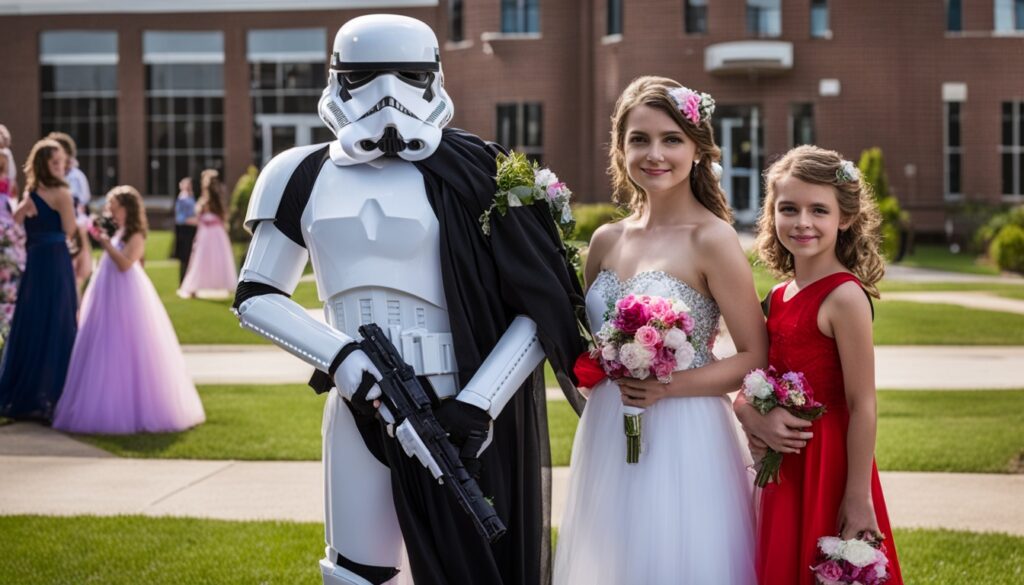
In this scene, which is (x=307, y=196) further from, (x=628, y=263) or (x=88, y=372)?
(x=88, y=372)

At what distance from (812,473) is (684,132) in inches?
43.8

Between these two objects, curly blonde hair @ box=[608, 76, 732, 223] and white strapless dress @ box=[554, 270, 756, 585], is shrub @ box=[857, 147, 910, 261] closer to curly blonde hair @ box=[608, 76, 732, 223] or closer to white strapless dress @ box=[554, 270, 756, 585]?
curly blonde hair @ box=[608, 76, 732, 223]

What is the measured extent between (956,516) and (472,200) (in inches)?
153

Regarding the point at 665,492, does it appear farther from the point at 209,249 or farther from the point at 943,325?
the point at 209,249

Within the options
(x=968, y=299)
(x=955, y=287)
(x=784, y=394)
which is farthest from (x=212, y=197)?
(x=784, y=394)

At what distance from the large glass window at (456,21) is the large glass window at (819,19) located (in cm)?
848

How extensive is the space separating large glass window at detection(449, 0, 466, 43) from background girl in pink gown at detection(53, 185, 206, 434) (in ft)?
74.9

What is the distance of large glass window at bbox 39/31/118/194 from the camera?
37.3 meters

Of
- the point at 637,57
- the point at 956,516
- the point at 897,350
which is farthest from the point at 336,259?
the point at 637,57

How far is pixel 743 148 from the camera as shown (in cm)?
2908

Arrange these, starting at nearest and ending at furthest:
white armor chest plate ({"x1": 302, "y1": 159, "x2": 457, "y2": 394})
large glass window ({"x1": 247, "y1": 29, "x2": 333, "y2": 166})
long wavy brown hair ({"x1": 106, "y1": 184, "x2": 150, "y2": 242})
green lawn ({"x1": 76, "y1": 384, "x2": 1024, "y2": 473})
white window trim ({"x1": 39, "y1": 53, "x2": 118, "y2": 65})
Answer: white armor chest plate ({"x1": 302, "y1": 159, "x2": 457, "y2": 394})
green lawn ({"x1": 76, "y1": 384, "x2": 1024, "y2": 473})
long wavy brown hair ({"x1": 106, "y1": 184, "x2": 150, "y2": 242})
large glass window ({"x1": 247, "y1": 29, "x2": 333, "y2": 166})
white window trim ({"x1": 39, "y1": 53, "x2": 118, "y2": 65})

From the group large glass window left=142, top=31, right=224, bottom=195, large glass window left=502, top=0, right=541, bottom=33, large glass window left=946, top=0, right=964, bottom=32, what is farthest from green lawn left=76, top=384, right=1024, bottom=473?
large glass window left=142, top=31, right=224, bottom=195

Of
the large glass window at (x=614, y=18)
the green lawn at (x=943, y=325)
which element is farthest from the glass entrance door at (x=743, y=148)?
the green lawn at (x=943, y=325)

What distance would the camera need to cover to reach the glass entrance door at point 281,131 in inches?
1435
